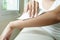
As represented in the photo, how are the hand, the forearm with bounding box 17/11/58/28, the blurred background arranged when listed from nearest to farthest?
the forearm with bounding box 17/11/58/28 < the hand < the blurred background

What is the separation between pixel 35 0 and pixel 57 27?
81 cm

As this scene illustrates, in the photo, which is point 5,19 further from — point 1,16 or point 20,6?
point 20,6

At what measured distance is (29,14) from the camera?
1520mm

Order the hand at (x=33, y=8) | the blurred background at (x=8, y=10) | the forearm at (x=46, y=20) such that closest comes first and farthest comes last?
the forearm at (x=46, y=20) → the hand at (x=33, y=8) → the blurred background at (x=8, y=10)

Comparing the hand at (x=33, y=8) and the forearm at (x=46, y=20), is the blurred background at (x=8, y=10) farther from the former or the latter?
the forearm at (x=46, y=20)

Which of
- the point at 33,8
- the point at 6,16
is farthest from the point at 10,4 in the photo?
the point at 33,8

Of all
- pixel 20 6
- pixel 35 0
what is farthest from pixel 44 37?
pixel 20 6

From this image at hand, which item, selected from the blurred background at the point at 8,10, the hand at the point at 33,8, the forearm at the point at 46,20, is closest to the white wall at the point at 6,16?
the blurred background at the point at 8,10

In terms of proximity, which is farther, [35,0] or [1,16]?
[1,16]

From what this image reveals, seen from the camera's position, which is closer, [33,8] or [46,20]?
[46,20]

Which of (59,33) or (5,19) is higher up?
(59,33)

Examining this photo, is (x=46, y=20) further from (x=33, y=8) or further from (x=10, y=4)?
(x=10, y=4)

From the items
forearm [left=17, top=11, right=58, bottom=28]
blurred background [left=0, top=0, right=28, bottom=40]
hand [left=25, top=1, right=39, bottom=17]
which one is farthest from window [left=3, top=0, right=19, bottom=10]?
forearm [left=17, top=11, right=58, bottom=28]

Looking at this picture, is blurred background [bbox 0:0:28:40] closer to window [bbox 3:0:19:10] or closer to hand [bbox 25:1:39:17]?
window [bbox 3:0:19:10]
